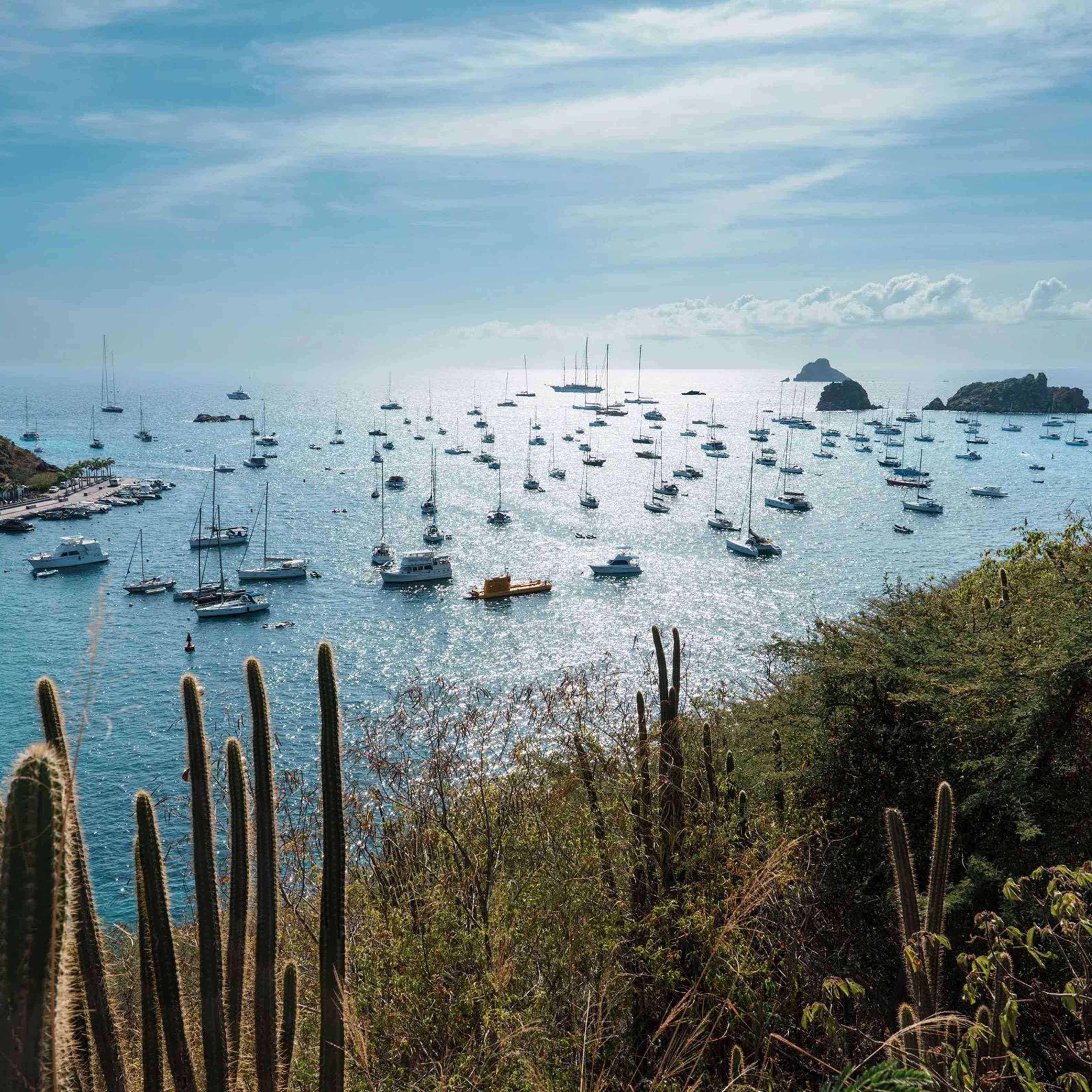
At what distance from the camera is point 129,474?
378ft

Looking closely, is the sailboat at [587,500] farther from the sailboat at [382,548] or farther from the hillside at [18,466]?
the hillside at [18,466]

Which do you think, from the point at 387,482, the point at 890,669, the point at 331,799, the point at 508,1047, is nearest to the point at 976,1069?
the point at 508,1047

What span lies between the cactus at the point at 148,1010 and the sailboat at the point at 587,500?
90.2 metres

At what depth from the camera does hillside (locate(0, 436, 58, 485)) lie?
96.2m

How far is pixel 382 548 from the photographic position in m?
74.4

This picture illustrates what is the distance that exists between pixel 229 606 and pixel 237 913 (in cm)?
5542

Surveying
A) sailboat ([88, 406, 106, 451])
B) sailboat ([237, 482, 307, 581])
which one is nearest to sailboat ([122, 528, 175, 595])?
sailboat ([237, 482, 307, 581])

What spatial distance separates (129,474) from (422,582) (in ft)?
219

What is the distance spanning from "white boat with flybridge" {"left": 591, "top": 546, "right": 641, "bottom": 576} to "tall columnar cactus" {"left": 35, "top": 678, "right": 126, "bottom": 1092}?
210ft

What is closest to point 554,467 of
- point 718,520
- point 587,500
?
point 587,500

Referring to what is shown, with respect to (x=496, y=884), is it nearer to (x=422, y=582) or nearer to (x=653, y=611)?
(x=653, y=611)

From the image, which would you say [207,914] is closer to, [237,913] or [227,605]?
[237,913]

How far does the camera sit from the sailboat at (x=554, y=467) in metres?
117

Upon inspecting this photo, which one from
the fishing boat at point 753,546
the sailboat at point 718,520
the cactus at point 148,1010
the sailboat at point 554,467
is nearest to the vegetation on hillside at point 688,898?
the cactus at point 148,1010
